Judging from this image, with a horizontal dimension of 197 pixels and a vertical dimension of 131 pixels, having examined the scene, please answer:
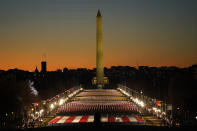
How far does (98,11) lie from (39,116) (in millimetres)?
57485

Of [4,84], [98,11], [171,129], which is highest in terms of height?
[98,11]

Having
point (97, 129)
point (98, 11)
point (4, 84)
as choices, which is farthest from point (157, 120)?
point (98, 11)

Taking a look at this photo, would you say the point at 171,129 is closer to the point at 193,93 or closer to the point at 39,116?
the point at 39,116

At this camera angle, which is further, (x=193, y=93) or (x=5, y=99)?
(x=193, y=93)

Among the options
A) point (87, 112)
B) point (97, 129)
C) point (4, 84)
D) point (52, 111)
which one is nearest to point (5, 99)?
point (4, 84)

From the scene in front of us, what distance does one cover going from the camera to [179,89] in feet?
290

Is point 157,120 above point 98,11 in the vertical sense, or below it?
below

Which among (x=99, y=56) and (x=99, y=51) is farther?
(x=99, y=56)

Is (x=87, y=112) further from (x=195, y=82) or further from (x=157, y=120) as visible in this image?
(x=195, y=82)

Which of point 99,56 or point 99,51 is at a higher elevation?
point 99,51

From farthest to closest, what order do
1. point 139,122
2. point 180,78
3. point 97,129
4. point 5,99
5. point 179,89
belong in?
1. point 180,78
2. point 179,89
3. point 5,99
4. point 139,122
5. point 97,129

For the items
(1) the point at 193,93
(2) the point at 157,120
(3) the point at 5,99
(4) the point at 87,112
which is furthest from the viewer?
(1) the point at 193,93

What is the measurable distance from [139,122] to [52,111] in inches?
598

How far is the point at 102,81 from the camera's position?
102m
